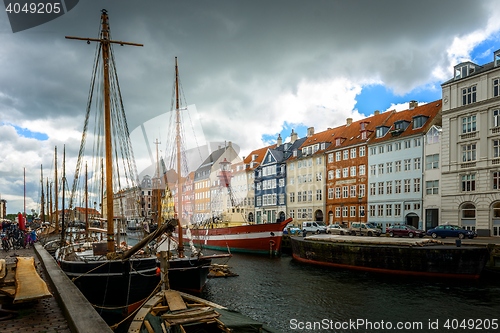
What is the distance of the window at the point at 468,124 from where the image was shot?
136ft

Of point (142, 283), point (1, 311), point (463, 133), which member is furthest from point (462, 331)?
point (463, 133)

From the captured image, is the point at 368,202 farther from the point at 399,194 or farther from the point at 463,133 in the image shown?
the point at 463,133

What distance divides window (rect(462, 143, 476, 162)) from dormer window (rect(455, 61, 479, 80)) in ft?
26.8

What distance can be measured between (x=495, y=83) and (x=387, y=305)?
3260cm

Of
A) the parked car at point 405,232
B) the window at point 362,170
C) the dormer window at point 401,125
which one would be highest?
the dormer window at point 401,125

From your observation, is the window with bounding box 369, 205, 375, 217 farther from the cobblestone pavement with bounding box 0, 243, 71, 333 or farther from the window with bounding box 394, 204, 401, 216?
the cobblestone pavement with bounding box 0, 243, 71, 333

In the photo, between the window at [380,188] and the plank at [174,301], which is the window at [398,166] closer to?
the window at [380,188]

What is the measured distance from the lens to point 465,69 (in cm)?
4288

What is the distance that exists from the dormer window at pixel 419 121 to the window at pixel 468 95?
596cm

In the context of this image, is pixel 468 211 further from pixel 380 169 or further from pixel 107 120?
pixel 107 120

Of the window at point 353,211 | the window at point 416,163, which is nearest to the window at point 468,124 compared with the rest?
the window at point 416,163

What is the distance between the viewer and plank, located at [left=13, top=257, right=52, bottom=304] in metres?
8.12

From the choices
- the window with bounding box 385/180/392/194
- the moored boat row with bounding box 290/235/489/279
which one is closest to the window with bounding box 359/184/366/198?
the window with bounding box 385/180/392/194

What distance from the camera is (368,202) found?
53.8m
